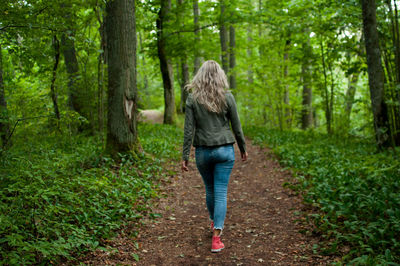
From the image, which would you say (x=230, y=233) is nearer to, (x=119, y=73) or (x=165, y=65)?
(x=119, y=73)

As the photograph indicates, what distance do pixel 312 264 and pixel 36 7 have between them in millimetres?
5908

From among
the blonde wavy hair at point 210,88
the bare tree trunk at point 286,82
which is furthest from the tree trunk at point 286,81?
the blonde wavy hair at point 210,88

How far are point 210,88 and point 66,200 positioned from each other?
2.59 metres

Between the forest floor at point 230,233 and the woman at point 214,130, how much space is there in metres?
0.41

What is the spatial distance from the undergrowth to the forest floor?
29 cm

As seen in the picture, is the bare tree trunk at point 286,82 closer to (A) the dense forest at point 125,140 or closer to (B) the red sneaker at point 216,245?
(A) the dense forest at point 125,140

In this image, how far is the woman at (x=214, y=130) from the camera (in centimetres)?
379

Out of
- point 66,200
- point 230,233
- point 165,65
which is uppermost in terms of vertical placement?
point 165,65

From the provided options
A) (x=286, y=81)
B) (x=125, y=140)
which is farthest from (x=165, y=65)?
(x=125, y=140)

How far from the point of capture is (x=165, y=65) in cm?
1498

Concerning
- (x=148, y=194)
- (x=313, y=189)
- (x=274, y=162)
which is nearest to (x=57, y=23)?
(x=148, y=194)

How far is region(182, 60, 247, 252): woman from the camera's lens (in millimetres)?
3788

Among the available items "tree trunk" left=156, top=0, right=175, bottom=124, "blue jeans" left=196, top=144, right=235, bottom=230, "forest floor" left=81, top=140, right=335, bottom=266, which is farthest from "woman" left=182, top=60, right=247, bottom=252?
"tree trunk" left=156, top=0, right=175, bottom=124

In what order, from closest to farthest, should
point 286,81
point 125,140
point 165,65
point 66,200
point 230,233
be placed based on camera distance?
1. point 66,200
2. point 230,233
3. point 125,140
4. point 286,81
5. point 165,65
